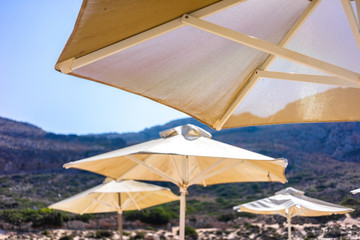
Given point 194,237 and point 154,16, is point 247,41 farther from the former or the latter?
point 194,237

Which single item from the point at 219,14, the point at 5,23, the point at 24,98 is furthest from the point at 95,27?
the point at 24,98

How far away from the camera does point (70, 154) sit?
42781 mm

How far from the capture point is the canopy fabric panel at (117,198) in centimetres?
805

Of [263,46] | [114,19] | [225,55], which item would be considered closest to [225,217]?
[225,55]

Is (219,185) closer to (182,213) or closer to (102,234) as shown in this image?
(102,234)

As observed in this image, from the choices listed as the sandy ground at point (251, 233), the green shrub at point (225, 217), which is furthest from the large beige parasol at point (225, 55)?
the green shrub at point (225, 217)

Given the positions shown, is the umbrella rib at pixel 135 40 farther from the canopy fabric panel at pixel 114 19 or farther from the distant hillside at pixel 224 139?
the distant hillside at pixel 224 139

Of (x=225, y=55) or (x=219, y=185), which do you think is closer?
(x=225, y=55)

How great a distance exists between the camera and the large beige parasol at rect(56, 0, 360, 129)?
2020 mm

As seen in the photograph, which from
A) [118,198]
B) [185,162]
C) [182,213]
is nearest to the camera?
[182,213]

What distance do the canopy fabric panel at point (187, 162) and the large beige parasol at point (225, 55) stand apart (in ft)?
2.25

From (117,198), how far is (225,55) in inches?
290

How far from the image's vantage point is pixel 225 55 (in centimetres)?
279

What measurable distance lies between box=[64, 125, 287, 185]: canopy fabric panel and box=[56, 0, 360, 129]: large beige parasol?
69 centimetres
